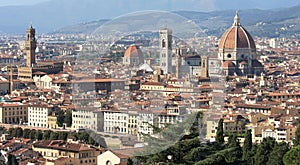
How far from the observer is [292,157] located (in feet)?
31.7

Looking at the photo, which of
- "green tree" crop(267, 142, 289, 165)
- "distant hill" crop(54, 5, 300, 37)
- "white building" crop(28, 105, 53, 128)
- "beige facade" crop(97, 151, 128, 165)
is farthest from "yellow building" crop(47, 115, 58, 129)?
"distant hill" crop(54, 5, 300, 37)

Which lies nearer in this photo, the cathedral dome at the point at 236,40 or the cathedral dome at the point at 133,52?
the cathedral dome at the point at 133,52

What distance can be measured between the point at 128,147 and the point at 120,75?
3.65 ft

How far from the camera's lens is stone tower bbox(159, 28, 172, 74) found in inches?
256

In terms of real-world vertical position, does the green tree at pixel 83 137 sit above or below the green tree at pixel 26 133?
above

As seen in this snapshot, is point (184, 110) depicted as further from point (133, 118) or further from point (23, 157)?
point (23, 157)

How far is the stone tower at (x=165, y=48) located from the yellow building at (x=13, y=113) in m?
14.5

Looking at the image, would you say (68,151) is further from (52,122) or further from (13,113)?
(13,113)

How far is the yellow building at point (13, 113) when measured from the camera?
2094cm

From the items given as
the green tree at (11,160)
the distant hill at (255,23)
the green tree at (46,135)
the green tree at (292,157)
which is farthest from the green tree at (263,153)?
the distant hill at (255,23)

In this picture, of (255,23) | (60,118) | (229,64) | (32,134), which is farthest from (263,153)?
(255,23)

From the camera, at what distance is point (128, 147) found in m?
5.99

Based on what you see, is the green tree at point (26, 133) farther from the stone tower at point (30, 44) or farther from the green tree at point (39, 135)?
the stone tower at point (30, 44)

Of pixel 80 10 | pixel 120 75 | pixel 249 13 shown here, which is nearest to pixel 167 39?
pixel 120 75
